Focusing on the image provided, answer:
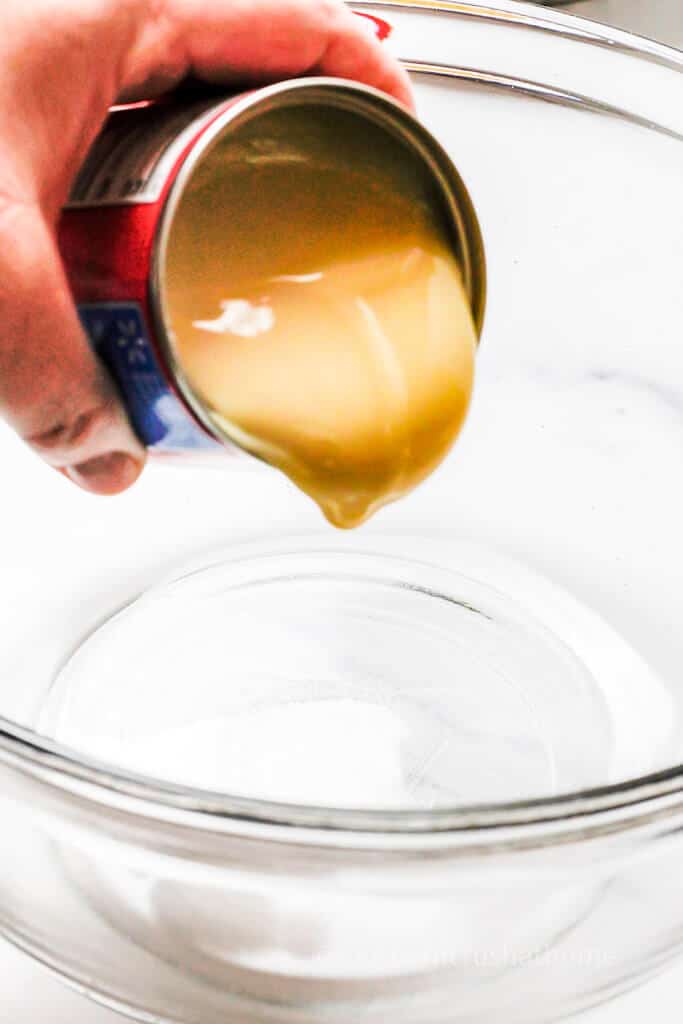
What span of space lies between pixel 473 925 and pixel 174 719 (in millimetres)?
383

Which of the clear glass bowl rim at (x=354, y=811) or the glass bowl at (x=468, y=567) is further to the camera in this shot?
the glass bowl at (x=468, y=567)

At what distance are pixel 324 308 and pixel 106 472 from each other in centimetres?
16

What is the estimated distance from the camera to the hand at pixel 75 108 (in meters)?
0.57

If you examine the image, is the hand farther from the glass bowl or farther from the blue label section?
the glass bowl

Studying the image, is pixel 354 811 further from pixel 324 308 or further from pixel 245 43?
pixel 245 43

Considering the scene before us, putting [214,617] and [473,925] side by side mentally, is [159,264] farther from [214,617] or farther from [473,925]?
[214,617]

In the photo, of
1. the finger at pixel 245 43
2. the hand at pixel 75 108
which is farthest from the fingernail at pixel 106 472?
the finger at pixel 245 43

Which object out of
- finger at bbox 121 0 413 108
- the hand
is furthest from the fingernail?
finger at bbox 121 0 413 108

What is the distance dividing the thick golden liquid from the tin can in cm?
3

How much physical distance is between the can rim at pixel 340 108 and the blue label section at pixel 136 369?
1cm

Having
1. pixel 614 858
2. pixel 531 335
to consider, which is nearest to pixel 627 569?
pixel 531 335

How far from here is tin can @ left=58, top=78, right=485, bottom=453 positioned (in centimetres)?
55

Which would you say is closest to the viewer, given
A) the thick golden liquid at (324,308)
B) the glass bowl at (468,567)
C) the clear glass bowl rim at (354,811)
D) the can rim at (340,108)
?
the clear glass bowl rim at (354,811)

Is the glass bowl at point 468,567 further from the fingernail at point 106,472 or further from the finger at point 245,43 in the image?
the finger at point 245,43
